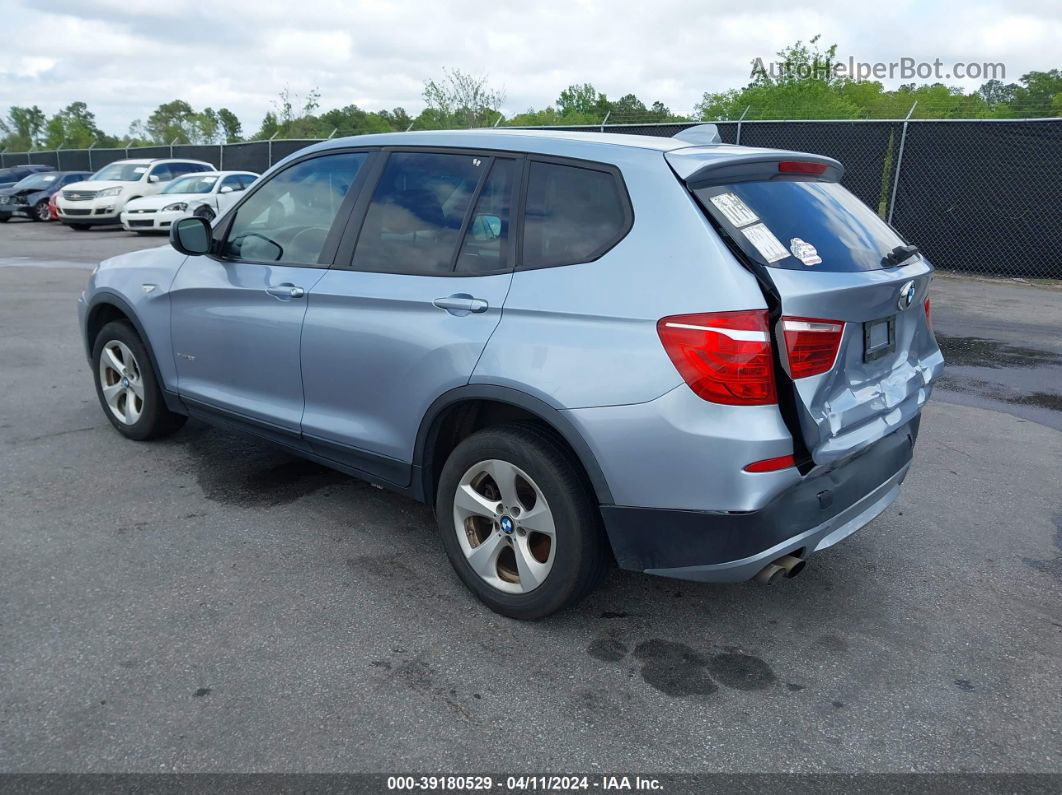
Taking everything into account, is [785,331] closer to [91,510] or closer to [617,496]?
[617,496]

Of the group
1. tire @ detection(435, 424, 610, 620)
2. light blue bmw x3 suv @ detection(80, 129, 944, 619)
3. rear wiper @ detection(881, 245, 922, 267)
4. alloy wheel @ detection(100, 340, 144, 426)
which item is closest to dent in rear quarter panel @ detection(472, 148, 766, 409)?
light blue bmw x3 suv @ detection(80, 129, 944, 619)

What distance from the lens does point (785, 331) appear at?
8.89ft

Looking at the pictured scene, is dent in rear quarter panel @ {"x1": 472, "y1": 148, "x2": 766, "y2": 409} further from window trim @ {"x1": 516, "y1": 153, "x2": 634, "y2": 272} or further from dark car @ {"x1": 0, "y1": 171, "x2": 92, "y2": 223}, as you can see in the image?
dark car @ {"x1": 0, "y1": 171, "x2": 92, "y2": 223}

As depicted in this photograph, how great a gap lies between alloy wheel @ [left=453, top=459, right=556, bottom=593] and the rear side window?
0.78 m

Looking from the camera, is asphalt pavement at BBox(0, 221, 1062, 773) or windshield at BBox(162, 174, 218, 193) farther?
windshield at BBox(162, 174, 218, 193)

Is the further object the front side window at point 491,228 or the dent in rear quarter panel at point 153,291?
the dent in rear quarter panel at point 153,291

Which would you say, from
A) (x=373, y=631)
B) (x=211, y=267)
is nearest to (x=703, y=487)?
(x=373, y=631)

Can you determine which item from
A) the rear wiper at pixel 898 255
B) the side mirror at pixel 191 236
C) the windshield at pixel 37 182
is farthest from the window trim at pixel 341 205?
the windshield at pixel 37 182

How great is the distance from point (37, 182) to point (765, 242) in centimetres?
2748

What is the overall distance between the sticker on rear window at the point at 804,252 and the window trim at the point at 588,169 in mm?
550

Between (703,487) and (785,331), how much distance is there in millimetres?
546

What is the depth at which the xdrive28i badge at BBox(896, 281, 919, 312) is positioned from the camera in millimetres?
3170

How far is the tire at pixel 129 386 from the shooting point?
4.97 metres

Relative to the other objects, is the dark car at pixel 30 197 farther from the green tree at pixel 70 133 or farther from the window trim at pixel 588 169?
the green tree at pixel 70 133
